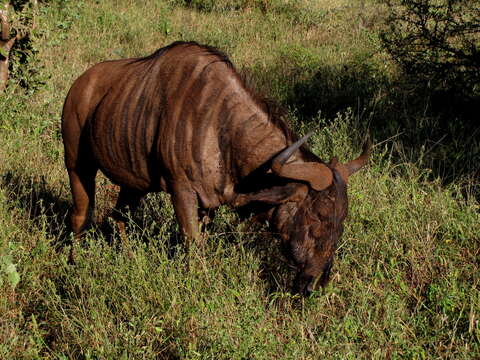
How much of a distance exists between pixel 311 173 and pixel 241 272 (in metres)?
0.84

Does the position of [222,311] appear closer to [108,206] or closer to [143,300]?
[143,300]

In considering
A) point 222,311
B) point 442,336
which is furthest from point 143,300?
point 442,336

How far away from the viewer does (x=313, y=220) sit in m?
3.70

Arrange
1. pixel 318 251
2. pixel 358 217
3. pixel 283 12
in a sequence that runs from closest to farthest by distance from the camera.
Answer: pixel 318 251 → pixel 358 217 → pixel 283 12

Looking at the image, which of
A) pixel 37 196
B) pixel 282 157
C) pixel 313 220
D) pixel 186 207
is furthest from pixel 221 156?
pixel 37 196

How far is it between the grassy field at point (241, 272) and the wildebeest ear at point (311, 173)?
51 cm

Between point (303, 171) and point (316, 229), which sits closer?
point (303, 171)

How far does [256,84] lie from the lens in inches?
161

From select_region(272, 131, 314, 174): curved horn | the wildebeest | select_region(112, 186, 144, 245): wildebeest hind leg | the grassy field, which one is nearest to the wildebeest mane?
the wildebeest

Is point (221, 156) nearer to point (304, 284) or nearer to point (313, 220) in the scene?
point (313, 220)

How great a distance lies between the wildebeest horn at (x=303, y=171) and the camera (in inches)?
138

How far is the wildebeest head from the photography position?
3662mm

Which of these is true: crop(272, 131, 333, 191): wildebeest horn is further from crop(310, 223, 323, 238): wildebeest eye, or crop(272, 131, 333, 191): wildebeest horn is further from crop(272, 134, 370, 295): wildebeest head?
crop(310, 223, 323, 238): wildebeest eye

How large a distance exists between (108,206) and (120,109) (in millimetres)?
1545
